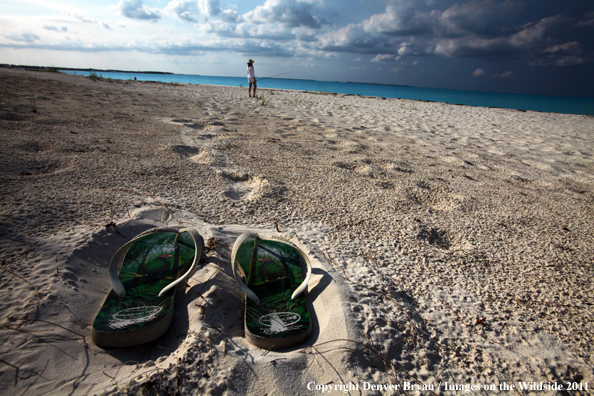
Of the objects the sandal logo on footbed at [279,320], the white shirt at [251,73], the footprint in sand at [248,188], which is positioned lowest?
the sandal logo on footbed at [279,320]

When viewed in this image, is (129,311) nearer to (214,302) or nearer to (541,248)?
(214,302)

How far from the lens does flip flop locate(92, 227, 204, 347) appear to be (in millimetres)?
1167

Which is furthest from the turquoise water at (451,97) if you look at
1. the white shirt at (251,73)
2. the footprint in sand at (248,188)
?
the footprint in sand at (248,188)

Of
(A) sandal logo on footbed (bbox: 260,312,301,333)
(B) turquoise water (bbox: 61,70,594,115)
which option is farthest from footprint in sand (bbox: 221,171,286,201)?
(B) turquoise water (bbox: 61,70,594,115)

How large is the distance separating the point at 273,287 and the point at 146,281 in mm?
705

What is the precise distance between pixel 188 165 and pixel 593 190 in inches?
178

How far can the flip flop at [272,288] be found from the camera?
1233 mm

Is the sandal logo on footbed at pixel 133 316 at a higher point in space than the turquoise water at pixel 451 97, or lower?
lower

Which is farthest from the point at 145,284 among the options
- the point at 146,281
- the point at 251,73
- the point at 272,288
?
the point at 251,73

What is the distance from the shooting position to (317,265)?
1639 millimetres

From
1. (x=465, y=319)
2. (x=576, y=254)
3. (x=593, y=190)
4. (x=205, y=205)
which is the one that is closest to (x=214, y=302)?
(x=205, y=205)

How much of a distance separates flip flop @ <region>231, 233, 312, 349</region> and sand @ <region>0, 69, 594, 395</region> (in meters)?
0.06

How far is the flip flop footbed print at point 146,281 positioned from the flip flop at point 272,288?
35cm

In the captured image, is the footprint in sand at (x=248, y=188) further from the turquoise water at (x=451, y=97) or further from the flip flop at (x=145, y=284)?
the turquoise water at (x=451, y=97)
